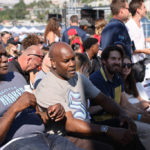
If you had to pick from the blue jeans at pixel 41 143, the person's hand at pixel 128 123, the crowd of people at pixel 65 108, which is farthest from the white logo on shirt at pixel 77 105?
the person's hand at pixel 128 123

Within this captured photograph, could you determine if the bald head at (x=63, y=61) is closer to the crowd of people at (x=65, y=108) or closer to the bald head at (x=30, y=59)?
the crowd of people at (x=65, y=108)

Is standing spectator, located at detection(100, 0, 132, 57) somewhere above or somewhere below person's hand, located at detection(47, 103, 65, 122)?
above

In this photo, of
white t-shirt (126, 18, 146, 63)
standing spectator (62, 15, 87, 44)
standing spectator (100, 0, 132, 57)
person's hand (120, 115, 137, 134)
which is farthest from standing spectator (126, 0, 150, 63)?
person's hand (120, 115, 137, 134)

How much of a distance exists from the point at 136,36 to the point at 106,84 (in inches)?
80.2

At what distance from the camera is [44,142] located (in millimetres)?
A: 2207

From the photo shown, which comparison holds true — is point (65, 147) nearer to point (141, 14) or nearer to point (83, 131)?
point (83, 131)

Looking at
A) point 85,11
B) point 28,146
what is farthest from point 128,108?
point 85,11

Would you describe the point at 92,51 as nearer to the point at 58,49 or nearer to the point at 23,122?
the point at 58,49

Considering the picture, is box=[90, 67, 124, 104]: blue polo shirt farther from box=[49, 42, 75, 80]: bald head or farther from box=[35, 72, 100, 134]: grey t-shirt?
box=[49, 42, 75, 80]: bald head

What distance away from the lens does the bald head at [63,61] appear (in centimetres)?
243

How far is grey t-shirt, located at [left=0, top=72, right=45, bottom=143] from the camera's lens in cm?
229

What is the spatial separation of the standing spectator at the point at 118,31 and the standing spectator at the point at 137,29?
469mm

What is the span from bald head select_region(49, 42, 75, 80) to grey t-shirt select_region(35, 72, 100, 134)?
6 centimetres

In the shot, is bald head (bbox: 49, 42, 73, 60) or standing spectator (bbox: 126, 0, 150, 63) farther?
standing spectator (bbox: 126, 0, 150, 63)
